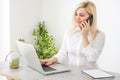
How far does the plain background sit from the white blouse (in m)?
1.08

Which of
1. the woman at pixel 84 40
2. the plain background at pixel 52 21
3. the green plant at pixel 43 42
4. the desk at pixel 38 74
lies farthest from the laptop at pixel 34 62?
the green plant at pixel 43 42

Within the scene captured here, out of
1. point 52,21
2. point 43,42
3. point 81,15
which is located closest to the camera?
point 81,15

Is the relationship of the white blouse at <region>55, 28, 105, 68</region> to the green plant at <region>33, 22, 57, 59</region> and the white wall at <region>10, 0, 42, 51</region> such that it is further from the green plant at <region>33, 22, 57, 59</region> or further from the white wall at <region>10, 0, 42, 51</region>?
the white wall at <region>10, 0, 42, 51</region>

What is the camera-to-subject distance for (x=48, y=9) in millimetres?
4152

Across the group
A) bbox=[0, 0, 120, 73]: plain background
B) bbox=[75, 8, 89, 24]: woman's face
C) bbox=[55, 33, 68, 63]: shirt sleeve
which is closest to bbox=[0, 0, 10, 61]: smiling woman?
bbox=[0, 0, 120, 73]: plain background

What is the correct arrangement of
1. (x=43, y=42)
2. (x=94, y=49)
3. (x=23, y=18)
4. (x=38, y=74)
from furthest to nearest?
1. (x=43, y=42)
2. (x=23, y=18)
3. (x=94, y=49)
4. (x=38, y=74)

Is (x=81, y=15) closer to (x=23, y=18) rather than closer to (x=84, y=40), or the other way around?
(x=84, y=40)

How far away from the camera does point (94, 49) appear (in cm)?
230

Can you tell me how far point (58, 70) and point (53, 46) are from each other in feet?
7.01

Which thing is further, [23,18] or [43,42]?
[43,42]

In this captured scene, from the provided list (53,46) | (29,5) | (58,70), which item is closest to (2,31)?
(29,5)

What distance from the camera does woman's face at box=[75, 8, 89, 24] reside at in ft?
7.88

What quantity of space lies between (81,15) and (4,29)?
1.77 m

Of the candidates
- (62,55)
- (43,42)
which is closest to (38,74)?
(62,55)
